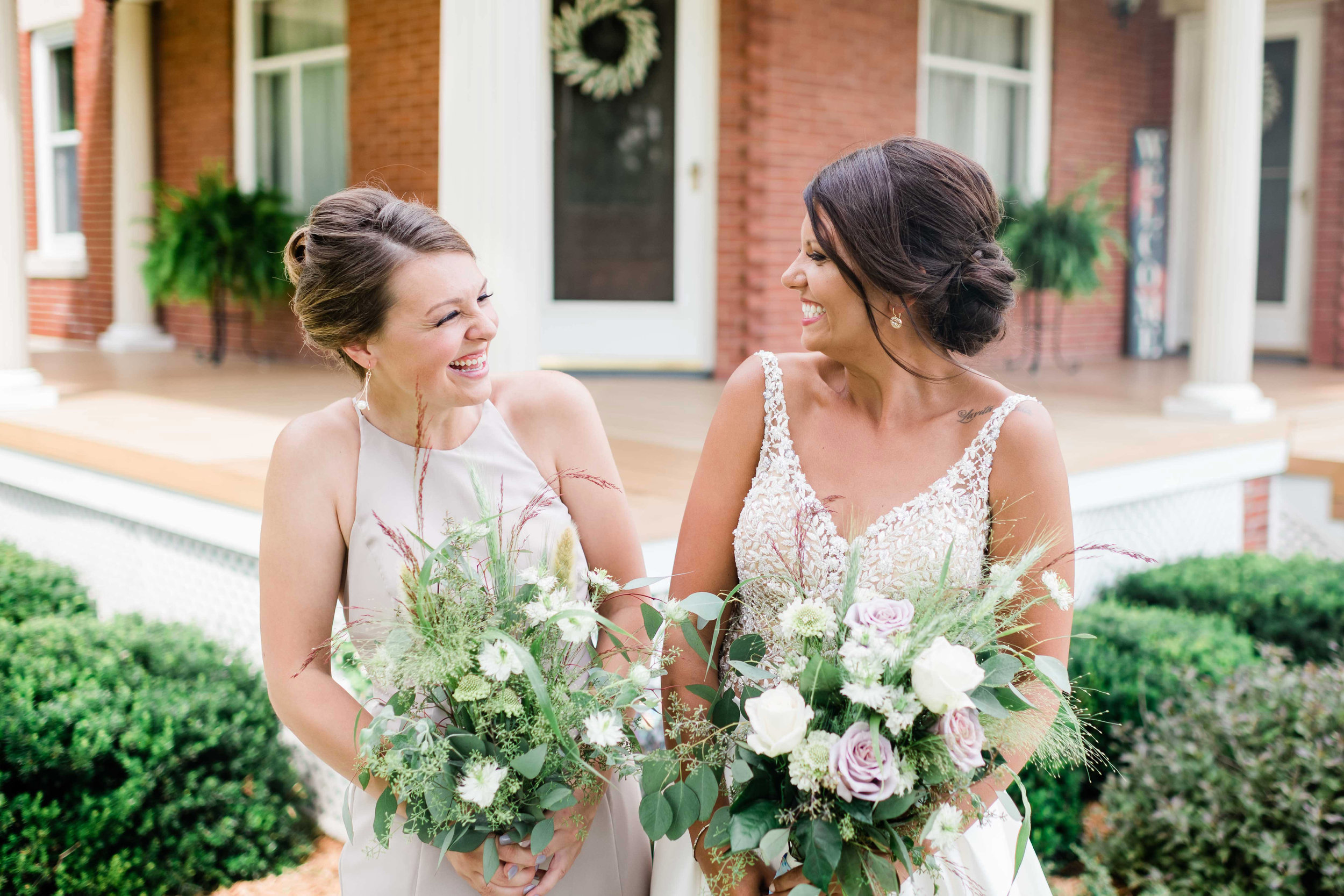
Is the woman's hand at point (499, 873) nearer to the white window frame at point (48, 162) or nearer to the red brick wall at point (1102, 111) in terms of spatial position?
the red brick wall at point (1102, 111)

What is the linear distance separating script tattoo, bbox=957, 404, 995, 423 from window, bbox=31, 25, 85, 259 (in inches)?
469

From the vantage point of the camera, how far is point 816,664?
4.86ft

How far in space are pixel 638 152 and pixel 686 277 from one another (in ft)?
3.04

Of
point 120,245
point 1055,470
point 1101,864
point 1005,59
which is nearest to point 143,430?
point 1101,864

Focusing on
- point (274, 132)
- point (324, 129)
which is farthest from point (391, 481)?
point (274, 132)

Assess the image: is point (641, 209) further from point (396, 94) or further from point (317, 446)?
point (317, 446)

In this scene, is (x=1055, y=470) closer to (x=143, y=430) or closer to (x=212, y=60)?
(x=143, y=430)

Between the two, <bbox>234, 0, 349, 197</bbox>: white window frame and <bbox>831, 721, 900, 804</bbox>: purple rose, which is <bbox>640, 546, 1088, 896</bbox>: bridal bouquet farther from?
<bbox>234, 0, 349, 197</bbox>: white window frame

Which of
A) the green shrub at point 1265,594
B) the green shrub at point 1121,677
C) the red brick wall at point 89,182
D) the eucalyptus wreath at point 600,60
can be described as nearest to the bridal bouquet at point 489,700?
the green shrub at point 1121,677

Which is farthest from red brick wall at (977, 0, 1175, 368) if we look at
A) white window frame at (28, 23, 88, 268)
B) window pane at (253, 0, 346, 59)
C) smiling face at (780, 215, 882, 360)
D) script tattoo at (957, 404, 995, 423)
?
white window frame at (28, 23, 88, 268)

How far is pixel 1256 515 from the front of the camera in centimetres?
668

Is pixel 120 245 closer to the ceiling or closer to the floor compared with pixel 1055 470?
closer to the ceiling

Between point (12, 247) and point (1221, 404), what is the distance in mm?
6913

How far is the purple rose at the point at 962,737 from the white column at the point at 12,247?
21.0 ft
